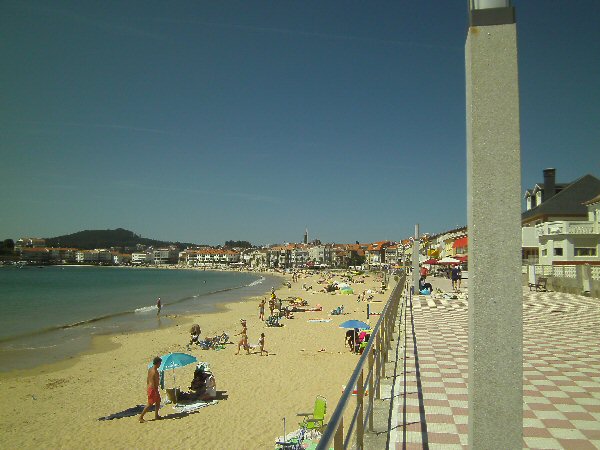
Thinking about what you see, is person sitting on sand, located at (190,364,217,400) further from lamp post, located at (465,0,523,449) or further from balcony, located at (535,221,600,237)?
balcony, located at (535,221,600,237)

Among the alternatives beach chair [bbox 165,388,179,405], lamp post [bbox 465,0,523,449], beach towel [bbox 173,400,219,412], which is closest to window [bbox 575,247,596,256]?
beach towel [bbox 173,400,219,412]

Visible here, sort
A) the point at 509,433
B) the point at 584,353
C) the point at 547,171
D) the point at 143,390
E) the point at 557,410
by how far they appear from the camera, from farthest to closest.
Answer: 1. the point at 547,171
2. the point at 143,390
3. the point at 584,353
4. the point at 557,410
5. the point at 509,433

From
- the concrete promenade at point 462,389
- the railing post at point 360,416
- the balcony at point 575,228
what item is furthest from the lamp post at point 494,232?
the balcony at point 575,228

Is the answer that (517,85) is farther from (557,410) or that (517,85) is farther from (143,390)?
(143,390)

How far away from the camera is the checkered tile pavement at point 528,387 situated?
414cm

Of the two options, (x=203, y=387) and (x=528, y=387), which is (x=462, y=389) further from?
(x=203, y=387)

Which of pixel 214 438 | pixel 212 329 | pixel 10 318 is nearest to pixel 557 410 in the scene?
pixel 214 438

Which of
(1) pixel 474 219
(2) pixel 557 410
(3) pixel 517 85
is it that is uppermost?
(3) pixel 517 85

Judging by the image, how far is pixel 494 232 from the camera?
172cm

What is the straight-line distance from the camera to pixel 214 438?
8.04m

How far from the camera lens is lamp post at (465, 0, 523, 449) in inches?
66.6

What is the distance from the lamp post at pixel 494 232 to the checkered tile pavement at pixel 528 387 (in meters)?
2.51

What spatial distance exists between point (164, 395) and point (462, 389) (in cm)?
774

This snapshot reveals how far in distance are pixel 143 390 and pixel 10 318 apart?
23.9 meters
